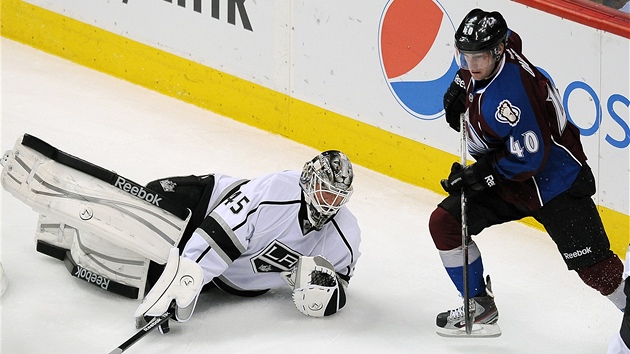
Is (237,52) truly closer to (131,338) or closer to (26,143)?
(26,143)

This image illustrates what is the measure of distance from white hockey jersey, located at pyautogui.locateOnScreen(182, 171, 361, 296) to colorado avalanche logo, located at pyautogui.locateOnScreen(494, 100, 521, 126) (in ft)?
2.50

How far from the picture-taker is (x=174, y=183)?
4746mm

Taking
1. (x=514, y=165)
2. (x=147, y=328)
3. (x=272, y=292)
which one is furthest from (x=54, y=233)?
(x=514, y=165)

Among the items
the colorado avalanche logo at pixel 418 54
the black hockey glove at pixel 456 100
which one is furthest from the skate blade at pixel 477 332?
the colorado avalanche logo at pixel 418 54

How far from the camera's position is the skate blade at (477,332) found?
15.0ft

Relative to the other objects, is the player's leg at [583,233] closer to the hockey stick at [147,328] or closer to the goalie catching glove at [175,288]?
the goalie catching glove at [175,288]

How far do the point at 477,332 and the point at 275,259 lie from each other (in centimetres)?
78

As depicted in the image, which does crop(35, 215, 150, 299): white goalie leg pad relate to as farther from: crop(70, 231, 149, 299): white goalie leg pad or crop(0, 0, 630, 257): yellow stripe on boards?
crop(0, 0, 630, 257): yellow stripe on boards

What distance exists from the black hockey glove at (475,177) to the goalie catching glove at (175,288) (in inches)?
36.7

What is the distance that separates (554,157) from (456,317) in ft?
2.36

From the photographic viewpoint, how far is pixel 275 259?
15.0ft

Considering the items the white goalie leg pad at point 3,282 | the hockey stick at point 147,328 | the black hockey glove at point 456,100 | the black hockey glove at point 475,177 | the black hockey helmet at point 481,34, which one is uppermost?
the black hockey helmet at point 481,34

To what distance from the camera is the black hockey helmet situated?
4.16m

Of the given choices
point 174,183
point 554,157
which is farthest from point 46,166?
point 554,157
